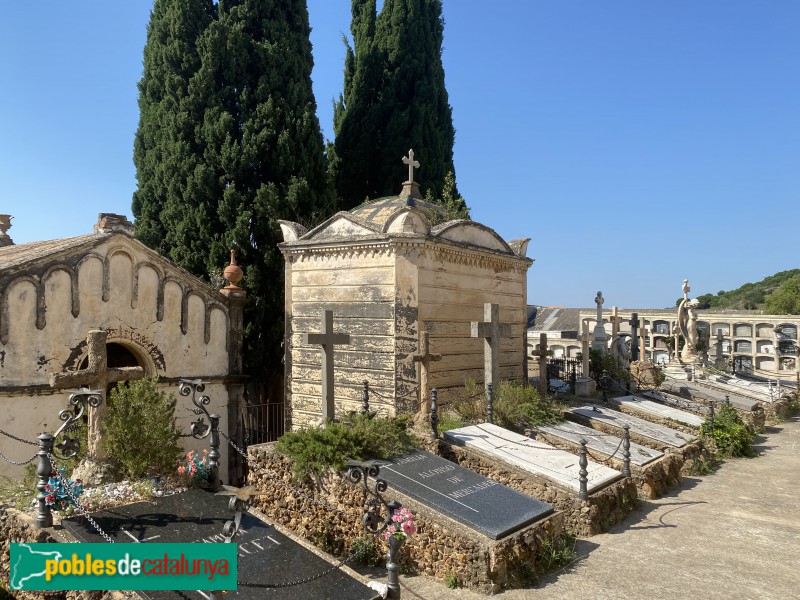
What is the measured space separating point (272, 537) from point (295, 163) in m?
12.4

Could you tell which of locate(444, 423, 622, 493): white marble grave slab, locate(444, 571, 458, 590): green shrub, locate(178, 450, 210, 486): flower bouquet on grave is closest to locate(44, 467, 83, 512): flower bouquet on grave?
locate(178, 450, 210, 486): flower bouquet on grave

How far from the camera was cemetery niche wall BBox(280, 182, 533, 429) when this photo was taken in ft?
35.5

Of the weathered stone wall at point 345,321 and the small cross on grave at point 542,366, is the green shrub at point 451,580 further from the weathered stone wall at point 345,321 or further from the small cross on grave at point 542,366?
Result: the small cross on grave at point 542,366

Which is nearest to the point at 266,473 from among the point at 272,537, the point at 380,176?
the point at 272,537

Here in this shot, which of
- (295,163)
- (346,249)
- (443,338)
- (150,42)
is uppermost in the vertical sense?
(150,42)

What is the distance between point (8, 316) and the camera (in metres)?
9.20

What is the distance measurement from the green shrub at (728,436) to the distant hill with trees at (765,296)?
44.9 metres

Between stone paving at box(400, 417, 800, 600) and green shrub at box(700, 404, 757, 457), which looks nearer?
stone paving at box(400, 417, 800, 600)

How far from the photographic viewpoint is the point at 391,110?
2261cm

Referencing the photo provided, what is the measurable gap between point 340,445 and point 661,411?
9705mm

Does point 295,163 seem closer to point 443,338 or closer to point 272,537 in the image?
point 443,338

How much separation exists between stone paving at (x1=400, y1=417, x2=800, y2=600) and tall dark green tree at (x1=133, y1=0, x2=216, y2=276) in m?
12.2

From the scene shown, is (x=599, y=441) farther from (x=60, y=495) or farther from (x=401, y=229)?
(x=60, y=495)

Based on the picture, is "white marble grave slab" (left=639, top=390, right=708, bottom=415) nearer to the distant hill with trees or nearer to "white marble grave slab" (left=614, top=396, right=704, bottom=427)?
"white marble grave slab" (left=614, top=396, right=704, bottom=427)
